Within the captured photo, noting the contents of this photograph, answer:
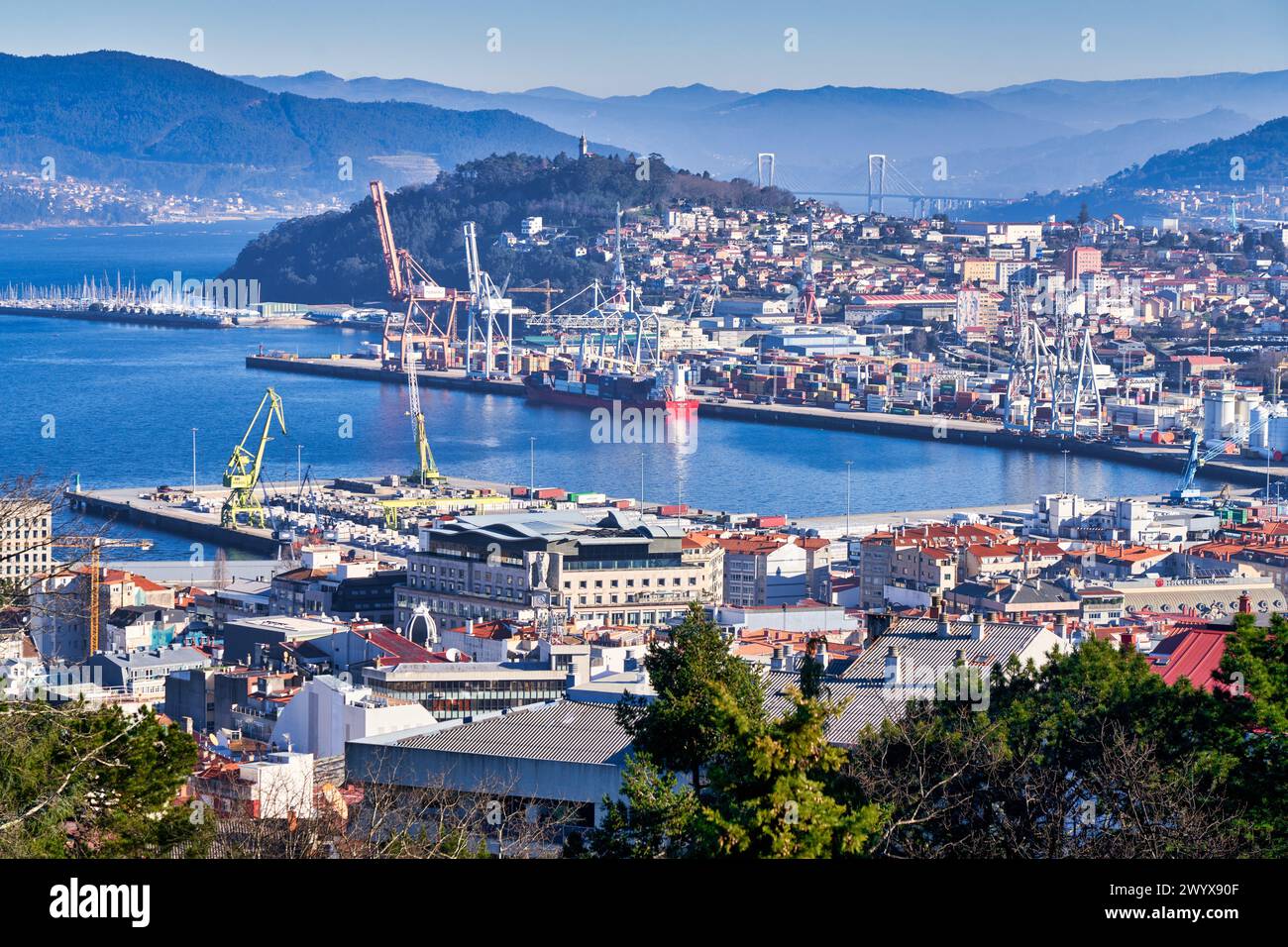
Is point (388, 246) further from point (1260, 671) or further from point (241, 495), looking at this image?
point (1260, 671)

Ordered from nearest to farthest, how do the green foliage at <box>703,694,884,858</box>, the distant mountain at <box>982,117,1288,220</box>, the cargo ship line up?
1. the green foliage at <box>703,694,884,858</box>
2. the cargo ship
3. the distant mountain at <box>982,117,1288,220</box>

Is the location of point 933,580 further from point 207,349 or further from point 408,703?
point 207,349

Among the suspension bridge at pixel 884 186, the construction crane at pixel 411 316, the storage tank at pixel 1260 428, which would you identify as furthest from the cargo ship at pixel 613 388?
the suspension bridge at pixel 884 186

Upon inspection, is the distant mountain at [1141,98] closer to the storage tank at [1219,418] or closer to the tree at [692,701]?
the storage tank at [1219,418]

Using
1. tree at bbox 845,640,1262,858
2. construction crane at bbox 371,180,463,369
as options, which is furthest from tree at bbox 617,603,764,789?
construction crane at bbox 371,180,463,369

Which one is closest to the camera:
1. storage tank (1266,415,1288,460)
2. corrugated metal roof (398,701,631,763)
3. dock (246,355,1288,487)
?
corrugated metal roof (398,701,631,763)

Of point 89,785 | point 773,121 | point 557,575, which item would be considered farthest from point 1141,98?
point 89,785

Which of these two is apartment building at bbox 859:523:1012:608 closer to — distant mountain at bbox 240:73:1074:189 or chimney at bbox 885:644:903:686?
chimney at bbox 885:644:903:686
